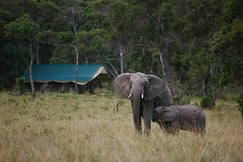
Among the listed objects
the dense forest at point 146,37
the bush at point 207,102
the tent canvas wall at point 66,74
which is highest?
the dense forest at point 146,37

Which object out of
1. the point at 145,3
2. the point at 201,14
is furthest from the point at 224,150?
the point at 145,3

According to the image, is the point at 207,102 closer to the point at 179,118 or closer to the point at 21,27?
the point at 179,118

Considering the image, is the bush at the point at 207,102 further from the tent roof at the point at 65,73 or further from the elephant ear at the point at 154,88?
the tent roof at the point at 65,73

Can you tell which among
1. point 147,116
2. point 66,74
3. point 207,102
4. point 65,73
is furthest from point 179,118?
point 65,73

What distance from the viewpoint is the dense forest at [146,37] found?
53.0 feet

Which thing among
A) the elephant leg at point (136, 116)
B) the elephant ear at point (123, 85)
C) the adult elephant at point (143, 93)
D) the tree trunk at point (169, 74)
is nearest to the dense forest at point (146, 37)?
the tree trunk at point (169, 74)

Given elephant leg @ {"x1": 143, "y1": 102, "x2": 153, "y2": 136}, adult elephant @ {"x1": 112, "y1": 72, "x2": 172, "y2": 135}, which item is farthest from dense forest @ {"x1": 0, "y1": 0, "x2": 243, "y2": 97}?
elephant leg @ {"x1": 143, "y1": 102, "x2": 153, "y2": 136}

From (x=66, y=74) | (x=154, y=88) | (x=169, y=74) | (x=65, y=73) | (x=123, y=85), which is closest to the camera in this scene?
(x=154, y=88)

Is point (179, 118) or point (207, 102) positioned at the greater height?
point (179, 118)

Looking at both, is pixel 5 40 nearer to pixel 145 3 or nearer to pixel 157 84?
pixel 145 3

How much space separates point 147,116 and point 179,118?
0.85 meters

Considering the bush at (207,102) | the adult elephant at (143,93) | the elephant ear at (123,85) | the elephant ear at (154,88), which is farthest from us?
the bush at (207,102)

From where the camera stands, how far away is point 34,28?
29.0 m

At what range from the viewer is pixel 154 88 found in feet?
30.3
